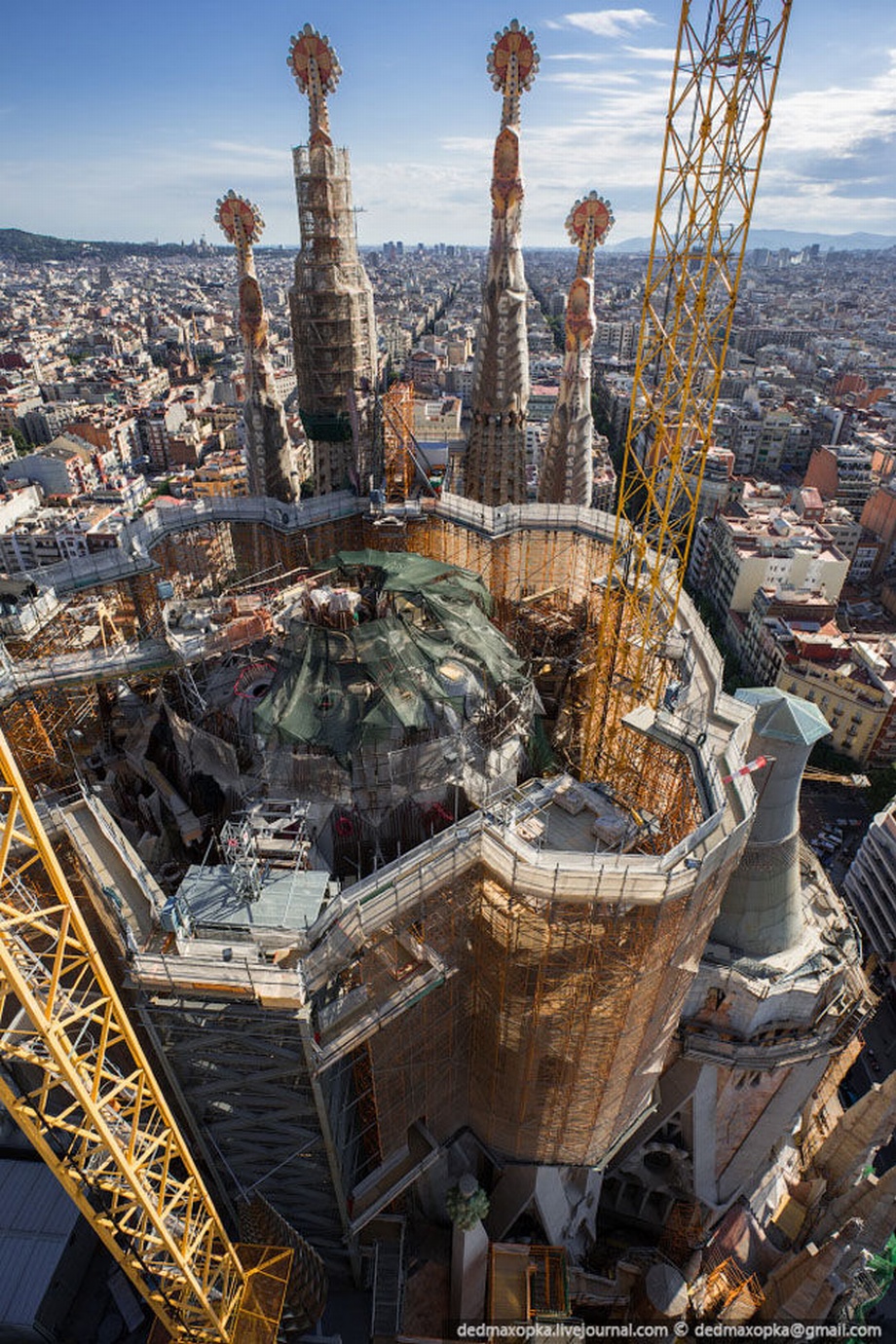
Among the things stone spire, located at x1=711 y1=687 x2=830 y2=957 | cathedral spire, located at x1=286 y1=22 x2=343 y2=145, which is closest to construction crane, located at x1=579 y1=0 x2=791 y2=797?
stone spire, located at x1=711 y1=687 x2=830 y2=957

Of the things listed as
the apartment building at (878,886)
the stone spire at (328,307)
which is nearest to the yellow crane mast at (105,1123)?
the stone spire at (328,307)

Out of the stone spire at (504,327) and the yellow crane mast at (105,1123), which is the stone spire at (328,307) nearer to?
the stone spire at (504,327)

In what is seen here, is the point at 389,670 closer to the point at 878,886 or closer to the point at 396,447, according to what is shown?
the point at 396,447

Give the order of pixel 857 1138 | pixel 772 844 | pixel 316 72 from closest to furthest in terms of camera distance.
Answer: pixel 772 844
pixel 857 1138
pixel 316 72

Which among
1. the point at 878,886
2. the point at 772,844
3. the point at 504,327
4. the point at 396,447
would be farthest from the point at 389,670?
the point at 878,886

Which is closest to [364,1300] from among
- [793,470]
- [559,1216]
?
[559,1216]

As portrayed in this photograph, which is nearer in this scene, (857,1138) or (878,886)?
(857,1138)
